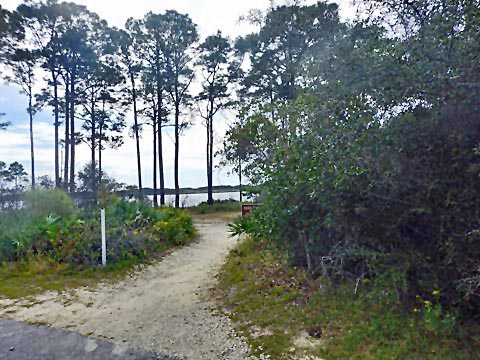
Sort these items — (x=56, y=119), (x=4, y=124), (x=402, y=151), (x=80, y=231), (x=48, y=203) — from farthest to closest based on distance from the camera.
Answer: (x=56, y=119), (x=4, y=124), (x=48, y=203), (x=80, y=231), (x=402, y=151)

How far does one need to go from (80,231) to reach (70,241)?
0.40m

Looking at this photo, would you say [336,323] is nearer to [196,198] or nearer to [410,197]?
[410,197]

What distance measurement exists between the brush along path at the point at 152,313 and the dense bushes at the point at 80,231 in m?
0.91

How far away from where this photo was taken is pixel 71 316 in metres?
4.19

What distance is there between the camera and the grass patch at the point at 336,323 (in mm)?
2760

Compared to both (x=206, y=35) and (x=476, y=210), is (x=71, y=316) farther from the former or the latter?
(x=206, y=35)

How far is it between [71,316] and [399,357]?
10.9 ft

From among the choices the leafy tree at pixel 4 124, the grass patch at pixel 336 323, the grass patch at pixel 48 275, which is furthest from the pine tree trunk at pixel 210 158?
the grass patch at pixel 336 323

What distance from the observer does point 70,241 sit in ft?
21.6

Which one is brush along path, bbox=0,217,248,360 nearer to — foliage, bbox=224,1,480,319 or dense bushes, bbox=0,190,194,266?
dense bushes, bbox=0,190,194,266

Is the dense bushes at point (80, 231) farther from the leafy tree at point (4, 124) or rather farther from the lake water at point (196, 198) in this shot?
the lake water at point (196, 198)

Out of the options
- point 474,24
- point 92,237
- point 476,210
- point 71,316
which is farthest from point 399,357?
point 92,237

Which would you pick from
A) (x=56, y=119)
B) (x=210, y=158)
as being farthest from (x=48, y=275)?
(x=210, y=158)

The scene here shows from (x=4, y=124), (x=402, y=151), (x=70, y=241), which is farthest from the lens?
(x=4, y=124)
